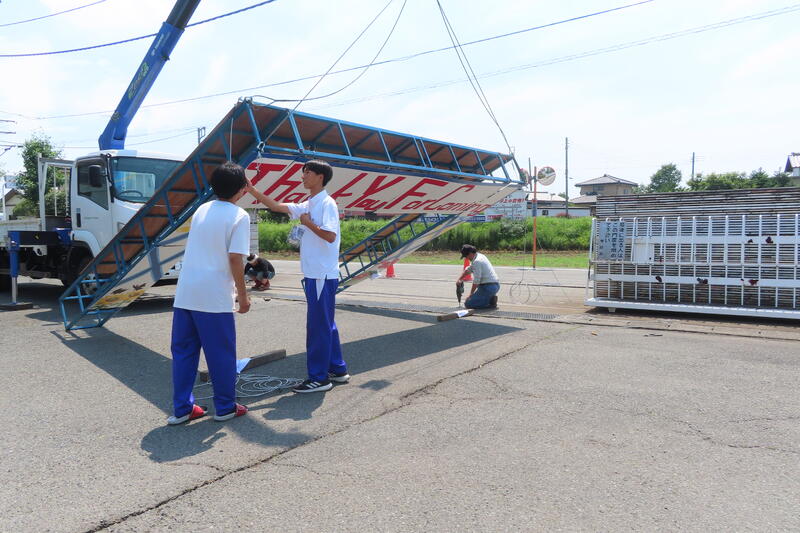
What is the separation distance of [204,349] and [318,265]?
130 cm

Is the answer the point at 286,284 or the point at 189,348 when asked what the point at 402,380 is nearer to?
the point at 189,348

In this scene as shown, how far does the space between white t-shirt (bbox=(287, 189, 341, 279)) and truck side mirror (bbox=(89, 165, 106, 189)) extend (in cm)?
659

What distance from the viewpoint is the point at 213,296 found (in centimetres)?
413

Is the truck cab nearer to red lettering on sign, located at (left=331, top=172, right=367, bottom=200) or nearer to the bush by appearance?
red lettering on sign, located at (left=331, top=172, right=367, bottom=200)

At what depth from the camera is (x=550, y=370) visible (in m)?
5.80

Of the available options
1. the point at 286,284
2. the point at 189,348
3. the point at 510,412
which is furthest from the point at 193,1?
the point at 510,412

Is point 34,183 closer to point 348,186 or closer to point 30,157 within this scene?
point 30,157

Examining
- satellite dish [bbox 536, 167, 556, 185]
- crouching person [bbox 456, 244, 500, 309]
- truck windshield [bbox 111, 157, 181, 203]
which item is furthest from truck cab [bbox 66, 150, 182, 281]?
satellite dish [bbox 536, 167, 556, 185]

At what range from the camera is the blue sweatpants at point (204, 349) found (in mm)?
4164

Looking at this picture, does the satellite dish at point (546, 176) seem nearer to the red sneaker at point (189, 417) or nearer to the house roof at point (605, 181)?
the red sneaker at point (189, 417)

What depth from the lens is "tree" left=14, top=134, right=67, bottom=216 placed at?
479 inches

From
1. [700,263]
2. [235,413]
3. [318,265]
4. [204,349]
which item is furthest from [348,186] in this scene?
[700,263]

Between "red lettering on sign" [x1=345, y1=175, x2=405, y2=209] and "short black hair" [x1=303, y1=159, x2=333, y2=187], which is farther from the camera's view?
"red lettering on sign" [x1=345, y1=175, x2=405, y2=209]

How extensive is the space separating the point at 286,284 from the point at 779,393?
46.6 ft
